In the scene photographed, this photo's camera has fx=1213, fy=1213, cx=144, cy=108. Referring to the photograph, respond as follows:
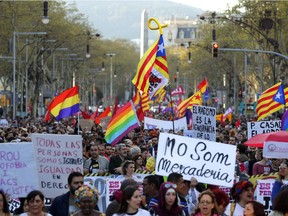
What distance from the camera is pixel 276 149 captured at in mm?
15023

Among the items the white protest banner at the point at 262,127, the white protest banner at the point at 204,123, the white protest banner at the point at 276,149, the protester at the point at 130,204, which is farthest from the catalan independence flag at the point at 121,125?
the protester at the point at 130,204

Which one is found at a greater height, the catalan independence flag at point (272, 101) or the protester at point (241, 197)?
the protester at point (241, 197)

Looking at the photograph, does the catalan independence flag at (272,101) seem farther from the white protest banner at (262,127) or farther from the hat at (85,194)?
the hat at (85,194)

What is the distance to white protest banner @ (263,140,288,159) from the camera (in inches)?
587

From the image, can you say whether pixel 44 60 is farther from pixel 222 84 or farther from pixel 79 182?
pixel 79 182

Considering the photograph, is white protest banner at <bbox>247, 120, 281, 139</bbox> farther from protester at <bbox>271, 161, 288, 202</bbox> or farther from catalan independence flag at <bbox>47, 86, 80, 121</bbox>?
protester at <bbox>271, 161, 288, 202</bbox>

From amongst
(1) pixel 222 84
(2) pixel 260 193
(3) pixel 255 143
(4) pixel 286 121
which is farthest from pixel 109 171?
(1) pixel 222 84

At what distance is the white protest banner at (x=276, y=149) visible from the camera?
49.0 feet

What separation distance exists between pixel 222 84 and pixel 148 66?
271 feet

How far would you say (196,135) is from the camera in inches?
826

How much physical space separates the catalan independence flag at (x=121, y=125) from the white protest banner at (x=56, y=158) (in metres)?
7.74

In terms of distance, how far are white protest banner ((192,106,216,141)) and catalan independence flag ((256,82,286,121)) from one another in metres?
7.48

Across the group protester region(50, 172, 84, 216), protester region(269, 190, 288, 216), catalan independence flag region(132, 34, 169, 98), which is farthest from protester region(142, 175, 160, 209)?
catalan independence flag region(132, 34, 169, 98)

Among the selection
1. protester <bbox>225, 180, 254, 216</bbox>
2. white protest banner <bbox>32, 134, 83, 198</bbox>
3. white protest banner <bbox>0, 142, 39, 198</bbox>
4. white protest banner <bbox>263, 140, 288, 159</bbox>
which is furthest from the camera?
white protest banner <bbox>263, 140, 288, 159</bbox>
